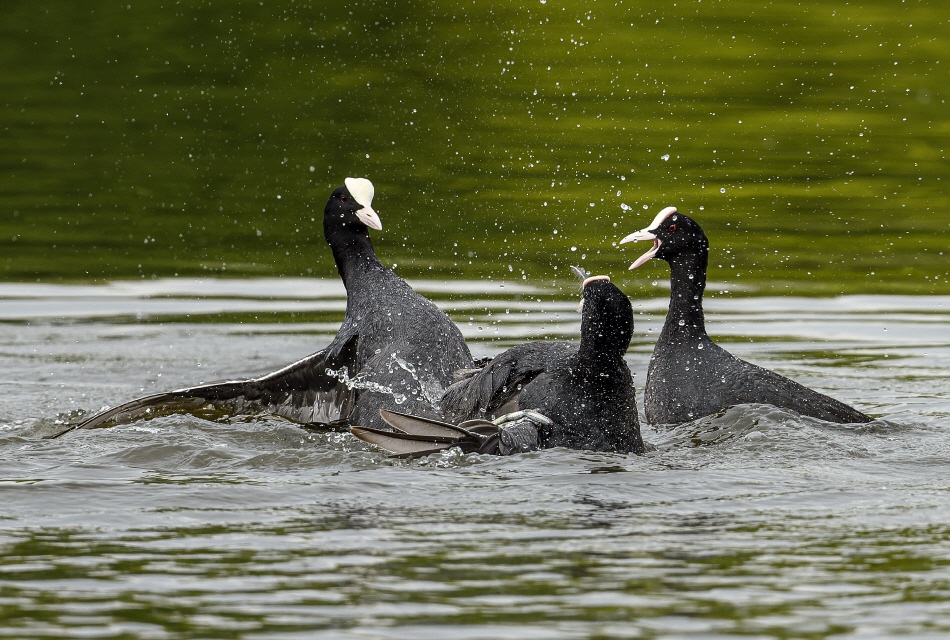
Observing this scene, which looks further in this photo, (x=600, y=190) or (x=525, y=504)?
(x=600, y=190)

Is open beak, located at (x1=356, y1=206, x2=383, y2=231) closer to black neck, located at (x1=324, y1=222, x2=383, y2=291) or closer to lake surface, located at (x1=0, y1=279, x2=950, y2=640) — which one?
black neck, located at (x1=324, y1=222, x2=383, y2=291)

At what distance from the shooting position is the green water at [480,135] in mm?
11930

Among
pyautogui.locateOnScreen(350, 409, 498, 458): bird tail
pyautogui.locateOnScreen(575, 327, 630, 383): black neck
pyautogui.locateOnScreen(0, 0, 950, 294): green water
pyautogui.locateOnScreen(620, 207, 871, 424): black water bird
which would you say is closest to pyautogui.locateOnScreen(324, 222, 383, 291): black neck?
pyautogui.locateOnScreen(620, 207, 871, 424): black water bird

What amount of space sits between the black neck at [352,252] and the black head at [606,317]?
2.19 metres

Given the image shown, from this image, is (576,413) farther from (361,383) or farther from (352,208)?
(352,208)

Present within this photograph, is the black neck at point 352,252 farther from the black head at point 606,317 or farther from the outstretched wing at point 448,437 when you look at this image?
the black head at point 606,317

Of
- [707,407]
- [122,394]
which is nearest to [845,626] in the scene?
[707,407]

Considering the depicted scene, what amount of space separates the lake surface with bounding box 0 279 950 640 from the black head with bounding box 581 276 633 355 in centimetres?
48

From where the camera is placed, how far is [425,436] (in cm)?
607

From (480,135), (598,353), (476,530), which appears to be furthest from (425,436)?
(480,135)

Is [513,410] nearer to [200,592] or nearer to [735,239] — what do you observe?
[200,592]

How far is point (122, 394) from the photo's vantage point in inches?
337

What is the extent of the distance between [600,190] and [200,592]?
924cm

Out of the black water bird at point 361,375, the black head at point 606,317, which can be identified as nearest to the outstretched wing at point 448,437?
the black head at point 606,317
